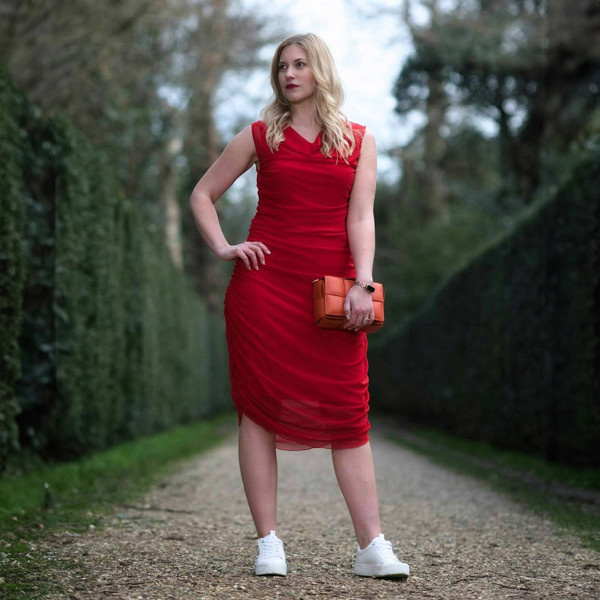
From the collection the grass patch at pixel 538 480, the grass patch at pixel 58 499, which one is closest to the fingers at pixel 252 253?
the grass patch at pixel 58 499

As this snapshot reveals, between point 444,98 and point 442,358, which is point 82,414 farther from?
point 444,98

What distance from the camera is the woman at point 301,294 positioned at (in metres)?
3.03

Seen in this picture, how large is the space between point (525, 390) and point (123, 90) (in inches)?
289

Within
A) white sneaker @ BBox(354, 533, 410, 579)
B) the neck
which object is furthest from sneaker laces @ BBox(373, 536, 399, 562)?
the neck

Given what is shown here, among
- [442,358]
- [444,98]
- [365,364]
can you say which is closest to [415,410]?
[442,358]

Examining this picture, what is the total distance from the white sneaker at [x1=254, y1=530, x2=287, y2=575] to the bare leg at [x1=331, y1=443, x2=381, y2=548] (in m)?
0.29

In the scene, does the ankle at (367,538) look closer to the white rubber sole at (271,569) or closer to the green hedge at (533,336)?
the white rubber sole at (271,569)

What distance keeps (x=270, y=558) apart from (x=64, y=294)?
377cm

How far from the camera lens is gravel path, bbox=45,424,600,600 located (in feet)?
9.21

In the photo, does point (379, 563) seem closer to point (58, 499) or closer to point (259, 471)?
point (259, 471)

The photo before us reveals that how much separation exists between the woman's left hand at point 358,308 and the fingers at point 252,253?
36 cm

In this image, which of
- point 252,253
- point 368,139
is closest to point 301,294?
point 252,253

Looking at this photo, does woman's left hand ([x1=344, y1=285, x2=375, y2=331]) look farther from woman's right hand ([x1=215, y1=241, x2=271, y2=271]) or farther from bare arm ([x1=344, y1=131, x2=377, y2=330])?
woman's right hand ([x1=215, y1=241, x2=271, y2=271])

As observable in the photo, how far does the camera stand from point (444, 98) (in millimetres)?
18531
